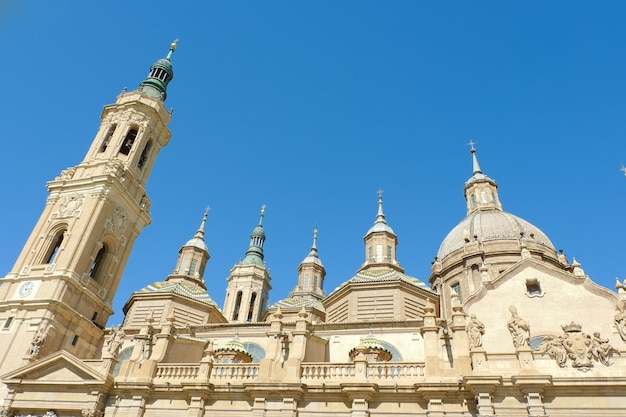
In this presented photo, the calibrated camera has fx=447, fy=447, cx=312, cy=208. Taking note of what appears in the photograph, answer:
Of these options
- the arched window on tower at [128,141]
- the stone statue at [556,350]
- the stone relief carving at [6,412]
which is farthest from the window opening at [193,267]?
the stone statue at [556,350]

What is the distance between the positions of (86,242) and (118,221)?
3686 mm

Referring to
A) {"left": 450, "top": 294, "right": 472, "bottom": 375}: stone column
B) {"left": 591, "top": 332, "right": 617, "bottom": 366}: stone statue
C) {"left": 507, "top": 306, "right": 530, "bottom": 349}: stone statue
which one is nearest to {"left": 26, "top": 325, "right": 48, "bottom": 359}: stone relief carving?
{"left": 450, "top": 294, "right": 472, "bottom": 375}: stone column

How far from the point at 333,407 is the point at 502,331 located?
346 inches

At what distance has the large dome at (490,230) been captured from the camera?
3656 cm

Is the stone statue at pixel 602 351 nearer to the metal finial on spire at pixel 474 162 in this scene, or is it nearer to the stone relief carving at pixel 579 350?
the stone relief carving at pixel 579 350

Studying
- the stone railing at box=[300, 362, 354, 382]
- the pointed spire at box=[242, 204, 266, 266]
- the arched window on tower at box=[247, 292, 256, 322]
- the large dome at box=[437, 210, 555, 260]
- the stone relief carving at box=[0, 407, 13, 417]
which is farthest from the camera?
the pointed spire at box=[242, 204, 266, 266]

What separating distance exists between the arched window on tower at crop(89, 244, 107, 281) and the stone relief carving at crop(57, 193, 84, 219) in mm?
3129

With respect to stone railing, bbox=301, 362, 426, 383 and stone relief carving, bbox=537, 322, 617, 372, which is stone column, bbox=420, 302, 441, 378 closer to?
stone railing, bbox=301, 362, 426, 383

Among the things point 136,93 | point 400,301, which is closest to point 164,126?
point 136,93

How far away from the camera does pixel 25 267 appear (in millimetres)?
29891

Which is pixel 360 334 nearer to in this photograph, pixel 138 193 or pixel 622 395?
pixel 622 395

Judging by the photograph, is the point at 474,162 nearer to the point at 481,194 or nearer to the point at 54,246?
the point at 481,194

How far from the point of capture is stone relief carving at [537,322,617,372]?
16.9 m

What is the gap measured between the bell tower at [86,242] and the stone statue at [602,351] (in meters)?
27.0
